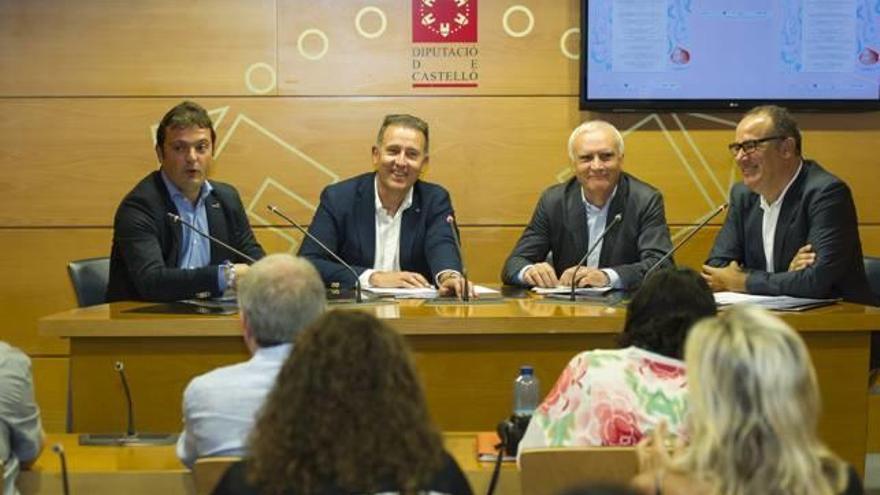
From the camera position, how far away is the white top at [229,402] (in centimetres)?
233

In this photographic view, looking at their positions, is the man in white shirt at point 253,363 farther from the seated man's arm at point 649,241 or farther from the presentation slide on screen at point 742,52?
the presentation slide on screen at point 742,52

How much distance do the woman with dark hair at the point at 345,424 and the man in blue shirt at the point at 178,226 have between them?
2208 millimetres

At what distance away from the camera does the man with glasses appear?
4055mm

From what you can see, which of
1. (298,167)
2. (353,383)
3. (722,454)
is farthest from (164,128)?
(722,454)

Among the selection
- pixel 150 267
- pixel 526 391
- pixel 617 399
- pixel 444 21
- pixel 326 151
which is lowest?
pixel 526 391

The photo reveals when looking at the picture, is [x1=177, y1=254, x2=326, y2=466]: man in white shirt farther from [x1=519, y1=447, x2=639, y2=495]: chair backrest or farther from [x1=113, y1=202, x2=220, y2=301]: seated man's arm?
[x1=113, y1=202, x2=220, y2=301]: seated man's arm

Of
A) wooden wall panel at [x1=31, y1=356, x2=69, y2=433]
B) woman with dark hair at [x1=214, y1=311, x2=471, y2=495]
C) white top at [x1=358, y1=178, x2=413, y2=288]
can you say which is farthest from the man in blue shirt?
woman with dark hair at [x1=214, y1=311, x2=471, y2=495]

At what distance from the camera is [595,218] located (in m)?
4.85

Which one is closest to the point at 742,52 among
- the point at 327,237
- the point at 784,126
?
the point at 784,126

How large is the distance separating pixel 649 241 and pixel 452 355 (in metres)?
1.47

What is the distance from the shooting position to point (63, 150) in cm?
532

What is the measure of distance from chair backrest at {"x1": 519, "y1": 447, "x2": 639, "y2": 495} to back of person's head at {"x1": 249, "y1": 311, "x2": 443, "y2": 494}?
1.20ft

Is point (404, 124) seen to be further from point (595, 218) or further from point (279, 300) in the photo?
point (279, 300)

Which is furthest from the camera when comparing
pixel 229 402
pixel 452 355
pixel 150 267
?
pixel 150 267
